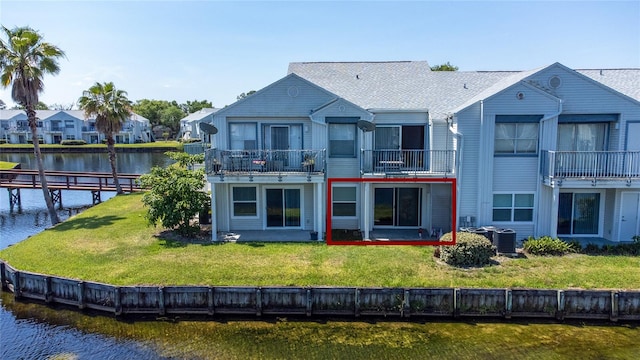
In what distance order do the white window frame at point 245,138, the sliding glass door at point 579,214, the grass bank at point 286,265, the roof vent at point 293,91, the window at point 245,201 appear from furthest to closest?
1. the window at point 245,201
2. the white window frame at point 245,138
3. the roof vent at point 293,91
4. the sliding glass door at point 579,214
5. the grass bank at point 286,265

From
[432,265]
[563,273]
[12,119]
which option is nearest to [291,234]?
[432,265]

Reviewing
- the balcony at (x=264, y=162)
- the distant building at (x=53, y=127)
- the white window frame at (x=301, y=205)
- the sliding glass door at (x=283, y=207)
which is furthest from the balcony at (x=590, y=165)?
the distant building at (x=53, y=127)

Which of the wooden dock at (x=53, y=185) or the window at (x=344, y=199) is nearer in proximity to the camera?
the window at (x=344, y=199)

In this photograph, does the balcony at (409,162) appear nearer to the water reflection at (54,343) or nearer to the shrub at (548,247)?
the shrub at (548,247)

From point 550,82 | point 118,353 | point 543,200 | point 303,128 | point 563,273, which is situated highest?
point 550,82

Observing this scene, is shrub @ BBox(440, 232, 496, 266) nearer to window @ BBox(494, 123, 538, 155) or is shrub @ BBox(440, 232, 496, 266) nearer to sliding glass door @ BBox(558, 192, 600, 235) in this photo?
window @ BBox(494, 123, 538, 155)

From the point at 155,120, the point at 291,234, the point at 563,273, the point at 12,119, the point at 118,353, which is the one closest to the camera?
the point at 118,353

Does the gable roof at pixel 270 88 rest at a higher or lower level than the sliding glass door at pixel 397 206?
higher

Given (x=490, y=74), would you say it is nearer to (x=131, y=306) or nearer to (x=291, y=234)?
(x=291, y=234)
